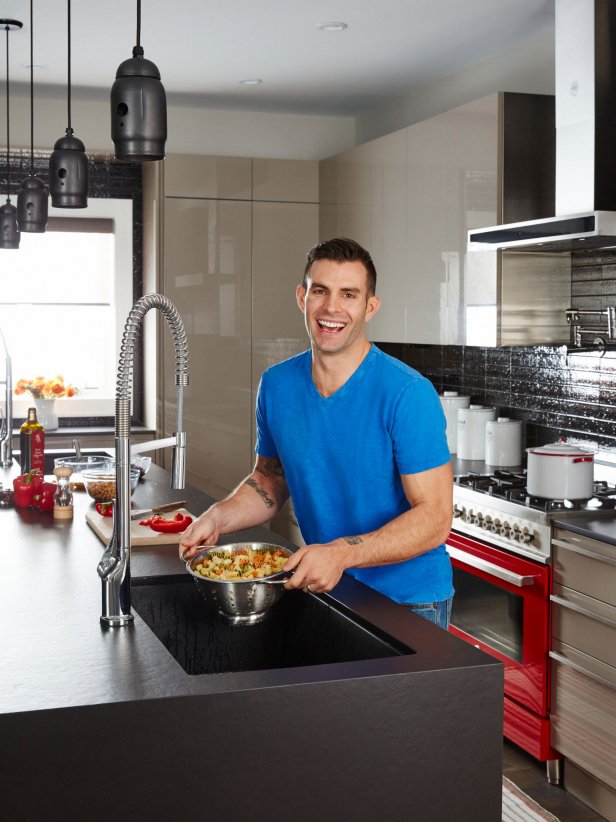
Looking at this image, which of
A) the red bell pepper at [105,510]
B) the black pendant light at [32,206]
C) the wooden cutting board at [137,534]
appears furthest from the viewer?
the black pendant light at [32,206]

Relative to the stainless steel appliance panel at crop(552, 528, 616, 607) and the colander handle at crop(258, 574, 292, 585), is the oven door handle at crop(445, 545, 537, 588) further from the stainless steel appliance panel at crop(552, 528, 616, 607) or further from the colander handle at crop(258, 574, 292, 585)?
the colander handle at crop(258, 574, 292, 585)

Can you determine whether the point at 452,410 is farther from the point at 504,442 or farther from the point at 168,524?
the point at 168,524

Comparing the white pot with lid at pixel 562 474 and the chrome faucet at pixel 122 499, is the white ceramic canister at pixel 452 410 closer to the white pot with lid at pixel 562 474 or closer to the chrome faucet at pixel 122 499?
the white pot with lid at pixel 562 474

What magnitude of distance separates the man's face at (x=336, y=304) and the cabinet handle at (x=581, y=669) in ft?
4.95

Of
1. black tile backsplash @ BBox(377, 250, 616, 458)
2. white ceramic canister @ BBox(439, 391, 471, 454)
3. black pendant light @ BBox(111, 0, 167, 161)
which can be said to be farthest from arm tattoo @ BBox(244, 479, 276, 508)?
white ceramic canister @ BBox(439, 391, 471, 454)

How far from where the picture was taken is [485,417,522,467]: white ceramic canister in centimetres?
429

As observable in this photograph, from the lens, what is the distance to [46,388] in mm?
5637

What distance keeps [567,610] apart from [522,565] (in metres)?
0.26

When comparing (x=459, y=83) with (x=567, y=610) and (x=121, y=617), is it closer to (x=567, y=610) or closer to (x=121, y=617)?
(x=567, y=610)

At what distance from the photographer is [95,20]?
4.10m

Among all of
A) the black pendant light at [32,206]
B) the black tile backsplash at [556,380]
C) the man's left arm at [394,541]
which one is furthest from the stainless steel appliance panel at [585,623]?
the black pendant light at [32,206]

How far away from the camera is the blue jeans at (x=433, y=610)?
88.1 inches

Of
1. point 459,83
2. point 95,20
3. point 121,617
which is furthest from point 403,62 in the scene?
point 121,617

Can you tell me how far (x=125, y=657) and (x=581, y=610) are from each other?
1.91 meters
